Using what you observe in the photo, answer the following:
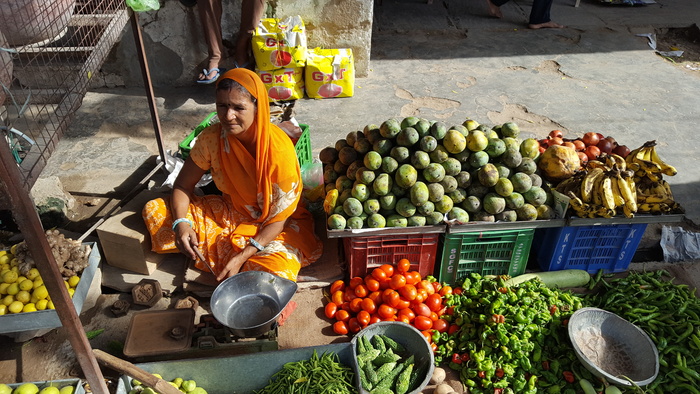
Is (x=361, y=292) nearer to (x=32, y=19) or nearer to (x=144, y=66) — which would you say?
(x=32, y=19)

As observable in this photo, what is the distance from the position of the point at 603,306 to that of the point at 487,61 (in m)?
4.97

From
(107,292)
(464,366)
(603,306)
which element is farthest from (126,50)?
(603,306)

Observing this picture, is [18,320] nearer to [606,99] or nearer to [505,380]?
[505,380]

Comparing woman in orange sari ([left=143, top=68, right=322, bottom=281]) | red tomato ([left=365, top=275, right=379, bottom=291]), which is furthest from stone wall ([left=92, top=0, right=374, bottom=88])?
red tomato ([left=365, top=275, right=379, bottom=291])

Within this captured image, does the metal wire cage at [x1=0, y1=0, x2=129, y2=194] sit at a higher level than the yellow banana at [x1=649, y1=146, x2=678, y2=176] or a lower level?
higher

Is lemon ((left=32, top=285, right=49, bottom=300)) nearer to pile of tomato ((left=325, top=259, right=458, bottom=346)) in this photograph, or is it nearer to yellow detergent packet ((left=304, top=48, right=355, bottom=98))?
pile of tomato ((left=325, top=259, right=458, bottom=346))

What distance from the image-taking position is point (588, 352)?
9.59 ft

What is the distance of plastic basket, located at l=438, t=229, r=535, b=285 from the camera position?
329 cm

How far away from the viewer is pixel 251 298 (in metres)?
3.00

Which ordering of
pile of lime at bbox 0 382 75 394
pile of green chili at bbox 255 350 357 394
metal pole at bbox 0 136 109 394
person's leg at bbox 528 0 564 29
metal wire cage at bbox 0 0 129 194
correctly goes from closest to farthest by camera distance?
metal pole at bbox 0 136 109 394, metal wire cage at bbox 0 0 129 194, pile of lime at bbox 0 382 75 394, pile of green chili at bbox 255 350 357 394, person's leg at bbox 528 0 564 29

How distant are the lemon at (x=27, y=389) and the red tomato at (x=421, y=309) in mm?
2147

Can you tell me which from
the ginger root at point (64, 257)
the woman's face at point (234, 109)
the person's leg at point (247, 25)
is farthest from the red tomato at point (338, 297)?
the person's leg at point (247, 25)

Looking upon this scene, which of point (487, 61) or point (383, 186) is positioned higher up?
point (383, 186)

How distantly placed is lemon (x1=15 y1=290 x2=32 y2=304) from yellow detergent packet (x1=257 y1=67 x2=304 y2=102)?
3809 millimetres
